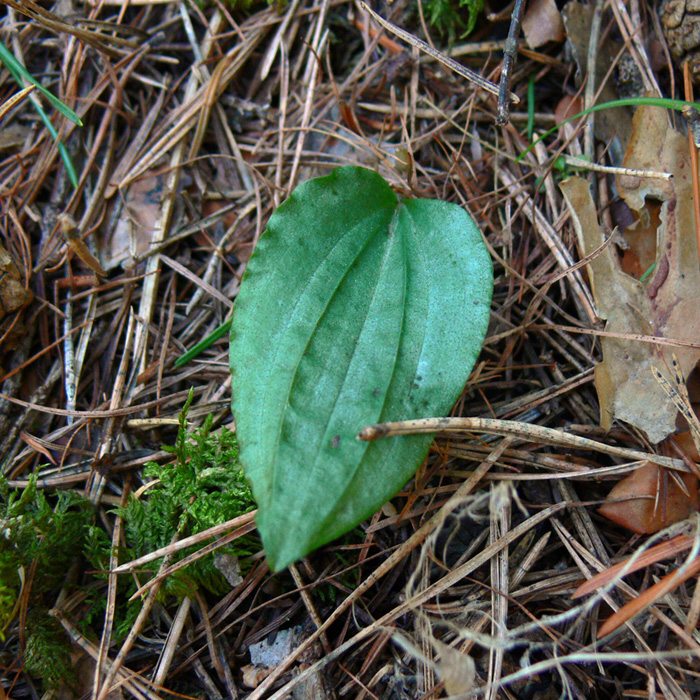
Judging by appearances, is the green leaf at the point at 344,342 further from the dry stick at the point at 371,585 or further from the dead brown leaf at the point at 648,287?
the dead brown leaf at the point at 648,287

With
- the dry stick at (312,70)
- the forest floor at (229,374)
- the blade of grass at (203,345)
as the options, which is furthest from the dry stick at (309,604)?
the dry stick at (312,70)

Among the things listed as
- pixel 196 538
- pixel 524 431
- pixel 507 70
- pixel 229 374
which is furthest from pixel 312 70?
pixel 196 538

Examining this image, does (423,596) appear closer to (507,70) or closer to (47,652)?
(47,652)

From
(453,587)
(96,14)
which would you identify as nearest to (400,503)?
(453,587)

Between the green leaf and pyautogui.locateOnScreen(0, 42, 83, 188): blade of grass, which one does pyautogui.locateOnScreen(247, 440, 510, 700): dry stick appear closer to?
the green leaf

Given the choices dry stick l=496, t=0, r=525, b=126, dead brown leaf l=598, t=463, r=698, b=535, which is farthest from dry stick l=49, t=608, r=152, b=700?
dry stick l=496, t=0, r=525, b=126
